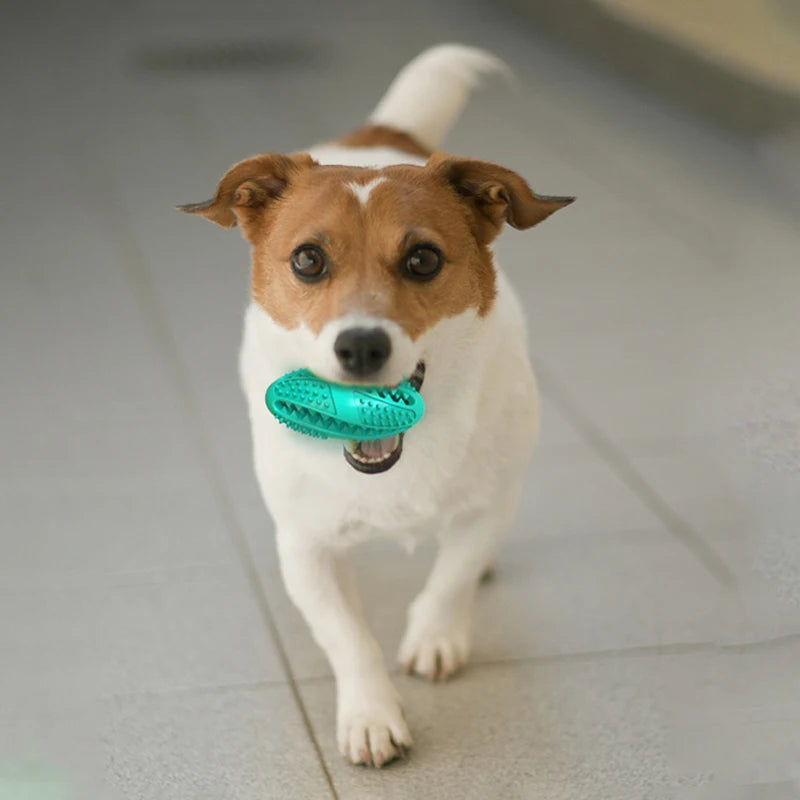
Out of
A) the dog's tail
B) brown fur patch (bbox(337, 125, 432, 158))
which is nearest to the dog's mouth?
brown fur patch (bbox(337, 125, 432, 158))

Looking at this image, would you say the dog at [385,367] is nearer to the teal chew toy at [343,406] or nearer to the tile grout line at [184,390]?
the teal chew toy at [343,406]

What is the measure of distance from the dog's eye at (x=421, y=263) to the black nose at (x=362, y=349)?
→ 0.17m

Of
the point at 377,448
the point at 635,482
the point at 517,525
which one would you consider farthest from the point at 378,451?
the point at 635,482

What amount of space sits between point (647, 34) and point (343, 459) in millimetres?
1652

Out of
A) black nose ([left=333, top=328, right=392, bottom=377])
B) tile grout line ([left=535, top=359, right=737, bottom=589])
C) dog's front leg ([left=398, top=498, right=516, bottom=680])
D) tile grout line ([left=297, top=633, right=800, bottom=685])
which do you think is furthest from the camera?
tile grout line ([left=535, top=359, right=737, bottom=589])

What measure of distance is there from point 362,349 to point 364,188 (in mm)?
295

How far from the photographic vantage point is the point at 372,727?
6.29 feet

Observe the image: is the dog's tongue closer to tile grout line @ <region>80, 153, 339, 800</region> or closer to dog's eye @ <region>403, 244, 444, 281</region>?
dog's eye @ <region>403, 244, 444, 281</region>

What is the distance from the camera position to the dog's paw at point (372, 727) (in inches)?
75.0

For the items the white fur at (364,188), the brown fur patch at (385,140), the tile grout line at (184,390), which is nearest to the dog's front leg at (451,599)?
the tile grout line at (184,390)

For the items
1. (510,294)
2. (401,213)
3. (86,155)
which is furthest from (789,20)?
(86,155)

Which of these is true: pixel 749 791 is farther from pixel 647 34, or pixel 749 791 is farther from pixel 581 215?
pixel 581 215

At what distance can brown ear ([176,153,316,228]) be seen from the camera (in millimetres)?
1880

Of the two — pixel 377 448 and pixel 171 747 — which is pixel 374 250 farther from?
pixel 171 747
